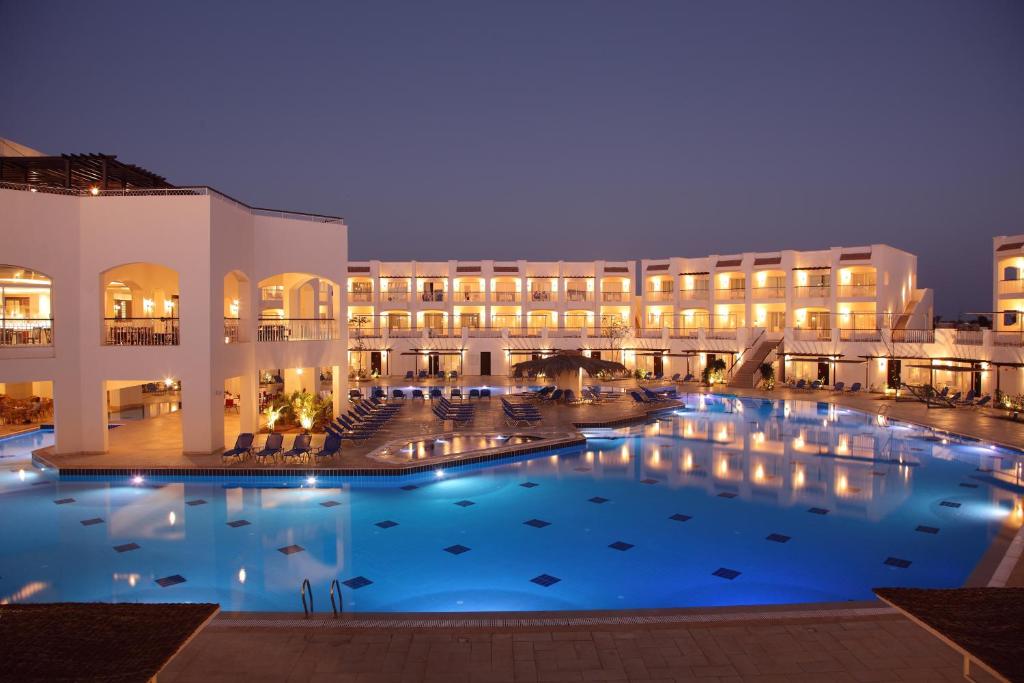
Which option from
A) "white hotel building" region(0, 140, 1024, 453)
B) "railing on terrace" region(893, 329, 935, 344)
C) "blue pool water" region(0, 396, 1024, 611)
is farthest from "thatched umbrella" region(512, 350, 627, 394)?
"railing on terrace" region(893, 329, 935, 344)

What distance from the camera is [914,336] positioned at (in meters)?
25.8

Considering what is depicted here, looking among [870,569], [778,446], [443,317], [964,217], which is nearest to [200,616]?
[870,569]

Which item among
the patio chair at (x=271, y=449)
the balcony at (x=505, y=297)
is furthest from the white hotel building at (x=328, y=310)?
the patio chair at (x=271, y=449)

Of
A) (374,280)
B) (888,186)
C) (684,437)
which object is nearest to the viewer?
(684,437)

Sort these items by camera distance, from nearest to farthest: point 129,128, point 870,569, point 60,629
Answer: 1. point 60,629
2. point 870,569
3. point 129,128

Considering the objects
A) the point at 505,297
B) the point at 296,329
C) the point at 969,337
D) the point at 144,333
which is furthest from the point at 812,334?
the point at 144,333

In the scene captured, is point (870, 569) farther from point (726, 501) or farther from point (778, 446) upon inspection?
point (778, 446)

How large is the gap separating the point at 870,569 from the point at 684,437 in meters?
9.30

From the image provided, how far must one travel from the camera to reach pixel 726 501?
11008 millimetres

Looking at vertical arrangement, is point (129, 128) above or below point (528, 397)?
above

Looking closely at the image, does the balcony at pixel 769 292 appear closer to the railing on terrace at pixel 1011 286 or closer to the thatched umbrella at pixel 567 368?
the railing on terrace at pixel 1011 286

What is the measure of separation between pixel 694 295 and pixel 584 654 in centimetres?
3205

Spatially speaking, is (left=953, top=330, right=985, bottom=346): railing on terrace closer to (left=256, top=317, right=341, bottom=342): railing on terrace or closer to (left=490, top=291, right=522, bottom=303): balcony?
(left=490, top=291, right=522, bottom=303): balcony

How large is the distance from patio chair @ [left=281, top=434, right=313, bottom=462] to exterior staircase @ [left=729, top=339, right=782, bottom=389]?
817 inches
